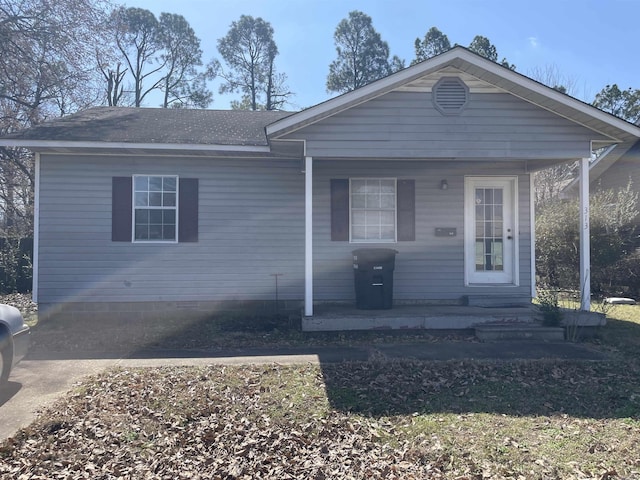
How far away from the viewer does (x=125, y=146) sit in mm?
8422

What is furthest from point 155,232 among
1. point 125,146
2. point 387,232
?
point 387,232

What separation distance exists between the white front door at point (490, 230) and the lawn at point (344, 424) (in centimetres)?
361

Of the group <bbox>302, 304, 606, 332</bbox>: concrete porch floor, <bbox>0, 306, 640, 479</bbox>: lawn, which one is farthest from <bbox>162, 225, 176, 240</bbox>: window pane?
<bbox>0, 306, 640, 479</bbox>: lawn

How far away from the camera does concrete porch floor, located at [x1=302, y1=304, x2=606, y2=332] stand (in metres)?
7.46

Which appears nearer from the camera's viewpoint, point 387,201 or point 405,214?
point 405,214

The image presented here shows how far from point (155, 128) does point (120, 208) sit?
Result: 1767 millimetres

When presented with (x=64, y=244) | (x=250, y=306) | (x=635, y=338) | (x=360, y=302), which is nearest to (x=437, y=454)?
(x=360, y=302)

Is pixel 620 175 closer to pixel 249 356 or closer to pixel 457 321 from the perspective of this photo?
pixel 457 321

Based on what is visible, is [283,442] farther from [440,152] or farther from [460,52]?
[460,52]

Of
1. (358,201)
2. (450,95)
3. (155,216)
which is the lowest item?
(155,216)

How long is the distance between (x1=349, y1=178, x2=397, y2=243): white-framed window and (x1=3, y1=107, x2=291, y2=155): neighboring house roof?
2.08m

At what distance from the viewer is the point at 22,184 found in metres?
18.2

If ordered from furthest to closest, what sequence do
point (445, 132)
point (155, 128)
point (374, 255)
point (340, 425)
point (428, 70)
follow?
point (155, 128) < point (374, 255) < point (445, 132) < point (428, 70) < point (340, 425)

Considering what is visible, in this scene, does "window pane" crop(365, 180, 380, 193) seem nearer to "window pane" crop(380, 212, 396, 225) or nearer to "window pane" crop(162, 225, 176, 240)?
"window pane" crop(380, 212, 396, 225)
